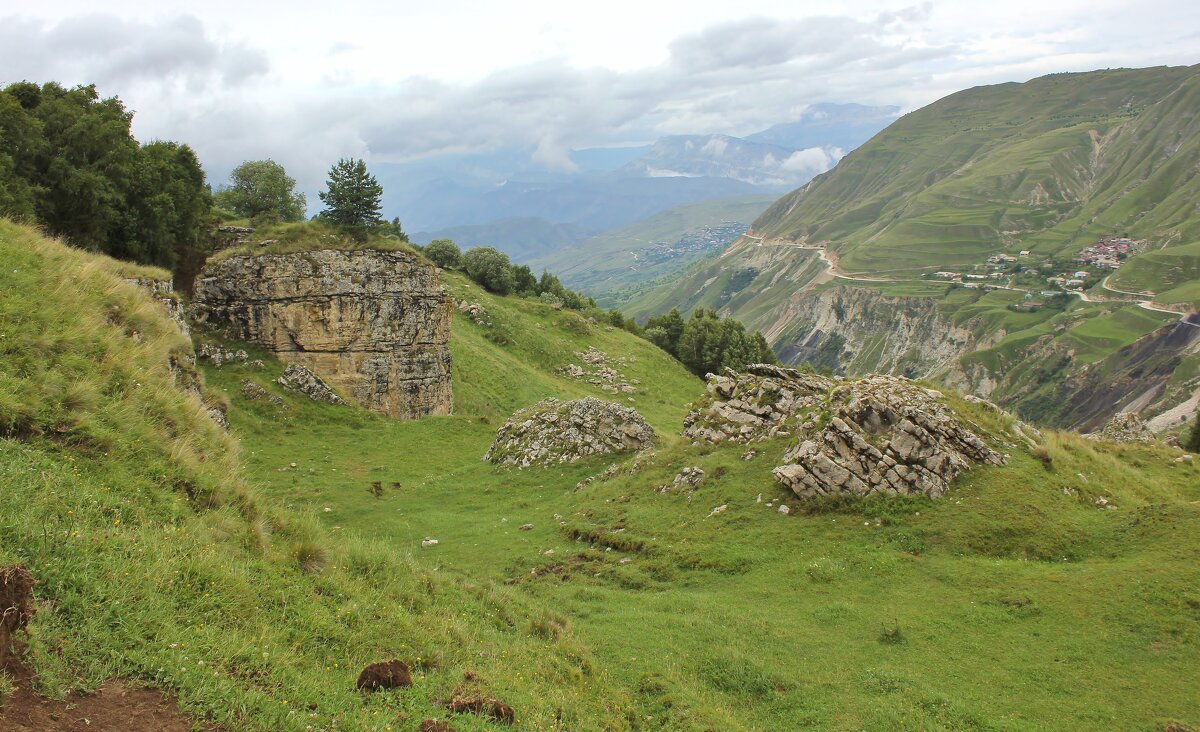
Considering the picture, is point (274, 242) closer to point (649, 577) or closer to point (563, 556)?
point (563, 556)

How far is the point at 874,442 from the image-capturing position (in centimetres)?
1994

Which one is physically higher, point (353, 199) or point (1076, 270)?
point (353, 199)

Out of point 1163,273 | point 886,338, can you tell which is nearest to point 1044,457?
point 886,338

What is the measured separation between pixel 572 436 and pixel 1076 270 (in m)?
201

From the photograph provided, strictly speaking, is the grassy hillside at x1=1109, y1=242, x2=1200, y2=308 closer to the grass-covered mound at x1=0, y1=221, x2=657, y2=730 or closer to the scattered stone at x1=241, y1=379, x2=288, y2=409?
the scattered stone at x1=241, y1=379, x2=288, y2=409

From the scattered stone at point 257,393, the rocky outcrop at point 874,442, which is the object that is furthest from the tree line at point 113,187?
the rocky outcrop at point 874,442

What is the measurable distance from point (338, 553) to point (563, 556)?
29.4 feet

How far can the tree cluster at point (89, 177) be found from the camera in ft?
90.5

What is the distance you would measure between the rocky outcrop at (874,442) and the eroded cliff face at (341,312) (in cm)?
2408

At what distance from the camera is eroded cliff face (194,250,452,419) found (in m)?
36.4

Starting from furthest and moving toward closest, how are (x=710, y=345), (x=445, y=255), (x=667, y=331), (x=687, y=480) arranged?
(x=667, y=331)
(x=445, y=255)
(x=710, y=345)
(x=687, y=480)

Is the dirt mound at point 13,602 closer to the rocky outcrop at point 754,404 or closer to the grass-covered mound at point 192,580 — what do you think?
the grass-covered mound at point 192,580

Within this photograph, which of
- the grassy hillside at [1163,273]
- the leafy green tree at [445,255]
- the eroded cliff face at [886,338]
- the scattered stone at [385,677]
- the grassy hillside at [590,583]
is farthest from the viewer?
the eroded cliff face at [886,338]

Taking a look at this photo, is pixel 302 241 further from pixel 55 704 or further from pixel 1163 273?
pixel 1163 273
